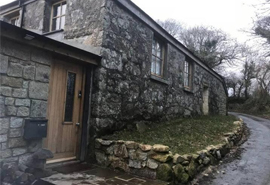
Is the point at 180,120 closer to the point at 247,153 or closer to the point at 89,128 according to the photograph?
the point at 247,153

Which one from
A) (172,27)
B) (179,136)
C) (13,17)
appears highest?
(172,27)

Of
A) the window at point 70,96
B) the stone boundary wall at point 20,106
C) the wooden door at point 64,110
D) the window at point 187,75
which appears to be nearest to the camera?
the stone boundary wall at point 20,106

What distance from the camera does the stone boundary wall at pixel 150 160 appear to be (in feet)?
12.8

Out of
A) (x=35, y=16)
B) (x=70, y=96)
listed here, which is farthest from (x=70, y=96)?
(x=35, y=16)

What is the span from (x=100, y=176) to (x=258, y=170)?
3475 millimetres

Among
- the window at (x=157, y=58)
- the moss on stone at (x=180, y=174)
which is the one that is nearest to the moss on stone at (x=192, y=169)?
the moss on stone at (x=180, y=174)

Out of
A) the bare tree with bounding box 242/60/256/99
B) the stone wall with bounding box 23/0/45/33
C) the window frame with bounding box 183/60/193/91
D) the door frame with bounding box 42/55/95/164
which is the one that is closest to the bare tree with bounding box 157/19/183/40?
the bare tree with bounding box 242/60/256/99

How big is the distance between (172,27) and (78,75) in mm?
23092

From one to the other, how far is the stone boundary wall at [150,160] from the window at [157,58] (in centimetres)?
318

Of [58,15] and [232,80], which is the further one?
[232,80]

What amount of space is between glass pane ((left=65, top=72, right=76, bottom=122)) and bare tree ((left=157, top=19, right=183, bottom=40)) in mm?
22708

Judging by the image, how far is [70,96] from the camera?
4699mm

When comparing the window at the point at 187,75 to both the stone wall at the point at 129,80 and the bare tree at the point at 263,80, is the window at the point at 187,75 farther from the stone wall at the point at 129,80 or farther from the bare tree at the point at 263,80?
the bare tree at the point at 263,80

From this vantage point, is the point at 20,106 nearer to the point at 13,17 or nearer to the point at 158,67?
the point at 158,67
